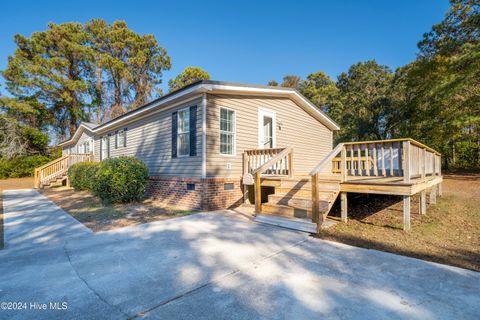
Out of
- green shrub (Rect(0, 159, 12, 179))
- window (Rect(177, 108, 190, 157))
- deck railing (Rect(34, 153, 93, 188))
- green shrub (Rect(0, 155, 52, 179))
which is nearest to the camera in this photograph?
window (Rect(177, 108, 190, 157))

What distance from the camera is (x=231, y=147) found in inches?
315

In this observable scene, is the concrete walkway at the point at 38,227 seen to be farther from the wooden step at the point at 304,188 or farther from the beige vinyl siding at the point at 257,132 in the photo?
the wooden step at the point at 304,188

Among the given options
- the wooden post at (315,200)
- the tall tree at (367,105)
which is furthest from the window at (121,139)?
Answer: the tall tree at (367,105)

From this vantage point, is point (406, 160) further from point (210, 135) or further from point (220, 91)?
point (220, 91)

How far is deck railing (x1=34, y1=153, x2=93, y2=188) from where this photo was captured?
14.1 m

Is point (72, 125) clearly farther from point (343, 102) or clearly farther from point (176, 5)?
point (343, 102)

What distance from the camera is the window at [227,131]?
775cm

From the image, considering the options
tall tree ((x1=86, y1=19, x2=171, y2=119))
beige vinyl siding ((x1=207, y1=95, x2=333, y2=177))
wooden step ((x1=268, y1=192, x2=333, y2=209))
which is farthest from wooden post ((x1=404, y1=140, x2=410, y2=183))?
tall tree ((x1=86, y1=19, x2=171, y2=119))

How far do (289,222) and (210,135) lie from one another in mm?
3479

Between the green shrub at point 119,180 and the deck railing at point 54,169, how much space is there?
8441mm

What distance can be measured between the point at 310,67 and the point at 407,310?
34414 millimetres

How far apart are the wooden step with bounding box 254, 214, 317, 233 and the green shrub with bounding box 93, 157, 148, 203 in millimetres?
4487

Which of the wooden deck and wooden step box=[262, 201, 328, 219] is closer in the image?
the wooden deck

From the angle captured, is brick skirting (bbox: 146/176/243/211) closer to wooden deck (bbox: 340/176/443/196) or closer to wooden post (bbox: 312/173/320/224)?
wooden post (bbox: 312/173/320/224)
